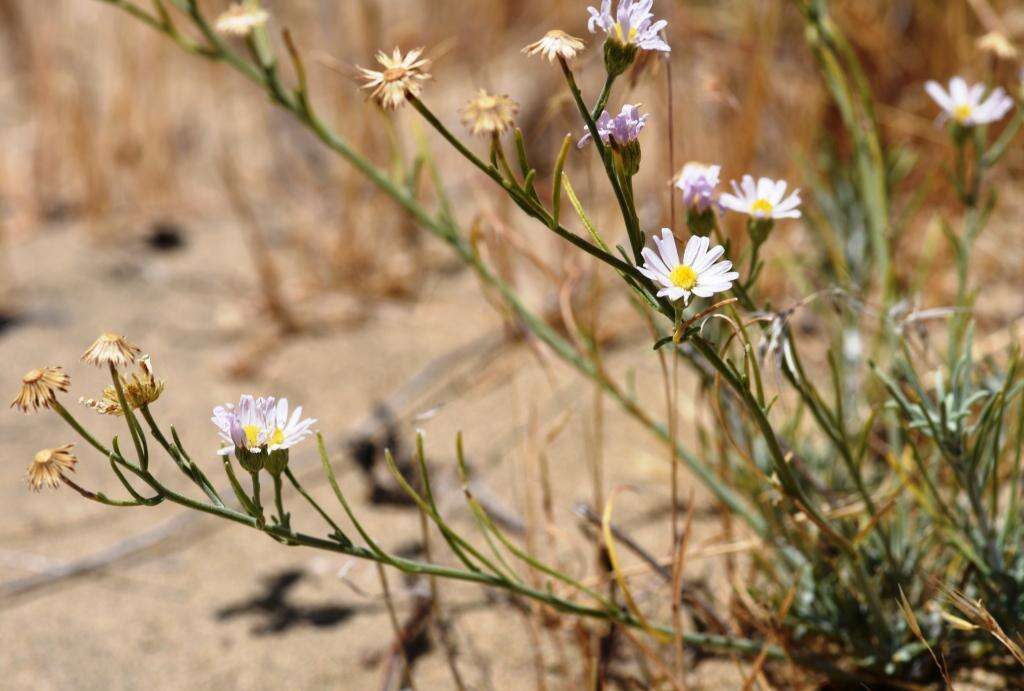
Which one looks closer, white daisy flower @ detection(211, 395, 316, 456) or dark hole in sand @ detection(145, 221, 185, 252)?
white daisy flower @ detection(211, 395, 316, 456)

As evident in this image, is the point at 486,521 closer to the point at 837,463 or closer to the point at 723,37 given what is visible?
the point at 837,463

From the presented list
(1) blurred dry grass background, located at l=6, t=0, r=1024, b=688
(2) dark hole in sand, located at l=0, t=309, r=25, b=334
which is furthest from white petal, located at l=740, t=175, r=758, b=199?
(2) dark hole in sand, located at l=0, t=309, r=25, b=334

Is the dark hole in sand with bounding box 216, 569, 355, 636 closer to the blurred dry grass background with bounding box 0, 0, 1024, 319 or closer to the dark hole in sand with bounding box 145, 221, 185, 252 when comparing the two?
the blurred dry grass background with bounding box 0, 0, 1024, 319

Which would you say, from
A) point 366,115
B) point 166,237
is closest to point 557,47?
point 366,115

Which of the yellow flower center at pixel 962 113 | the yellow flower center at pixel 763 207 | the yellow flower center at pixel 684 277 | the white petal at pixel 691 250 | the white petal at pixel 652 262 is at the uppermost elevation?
the yellow flower center at pixel 962 113

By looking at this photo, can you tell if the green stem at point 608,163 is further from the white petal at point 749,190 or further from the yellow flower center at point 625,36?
the white petal at point 749,190

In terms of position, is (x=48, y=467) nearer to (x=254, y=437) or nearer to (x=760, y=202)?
(x=254, y=437)

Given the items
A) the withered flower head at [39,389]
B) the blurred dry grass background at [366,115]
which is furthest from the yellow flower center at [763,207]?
the blurred dry grass background at [366,115]
